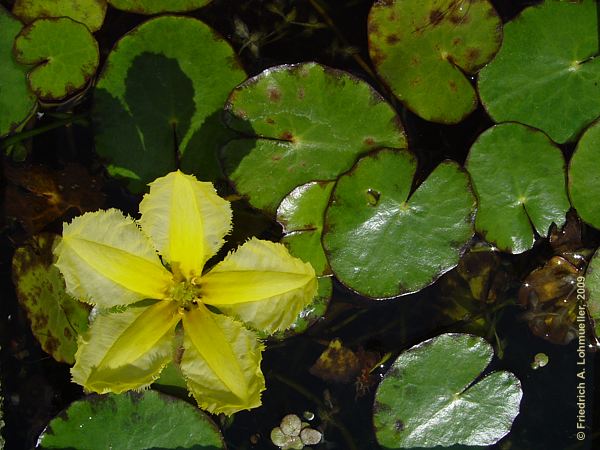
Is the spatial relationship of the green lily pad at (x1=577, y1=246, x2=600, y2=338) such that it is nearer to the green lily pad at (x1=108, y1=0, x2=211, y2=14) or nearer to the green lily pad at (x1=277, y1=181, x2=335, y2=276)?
the green lily pad at (x1=277, y1=181, x2=335, y2=276)

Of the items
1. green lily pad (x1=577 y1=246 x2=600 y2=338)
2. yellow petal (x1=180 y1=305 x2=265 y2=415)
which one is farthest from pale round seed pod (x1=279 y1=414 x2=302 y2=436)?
green lily pad (x1=577 y1=246 x2=600 y2=338)

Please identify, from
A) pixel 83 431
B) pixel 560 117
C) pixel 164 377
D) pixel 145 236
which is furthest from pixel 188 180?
pixel 560 117

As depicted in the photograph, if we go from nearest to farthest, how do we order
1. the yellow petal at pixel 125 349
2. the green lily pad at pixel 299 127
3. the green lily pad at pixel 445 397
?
the yellow petal at pixel 125 349 → the green lily pad at pixel 299 127 → the green lily pad at pixel 445 397

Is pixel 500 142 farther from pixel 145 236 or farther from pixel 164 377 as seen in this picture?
pixel 164 377

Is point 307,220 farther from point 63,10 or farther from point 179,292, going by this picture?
point 63,10

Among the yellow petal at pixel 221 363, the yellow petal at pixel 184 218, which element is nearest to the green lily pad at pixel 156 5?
the yellow petal at pixel 184 218

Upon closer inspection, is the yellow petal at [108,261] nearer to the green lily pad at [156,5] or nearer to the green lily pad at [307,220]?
the green lily pad at [307,220]

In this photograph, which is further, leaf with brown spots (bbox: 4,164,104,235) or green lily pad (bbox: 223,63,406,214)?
leaf with brown spots (bbox: 4,164,104,235)
